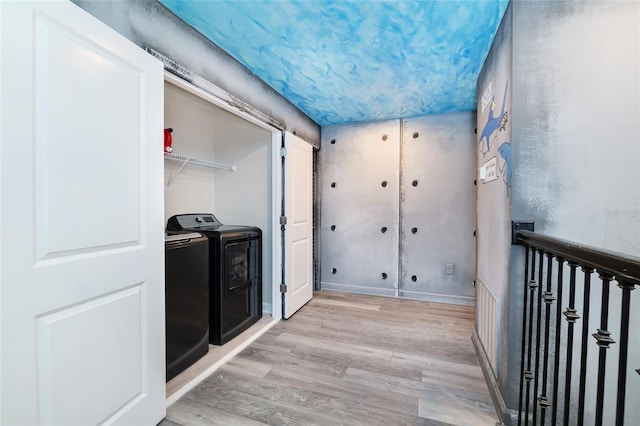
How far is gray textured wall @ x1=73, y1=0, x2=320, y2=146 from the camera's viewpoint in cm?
133

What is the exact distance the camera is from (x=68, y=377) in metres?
1.08

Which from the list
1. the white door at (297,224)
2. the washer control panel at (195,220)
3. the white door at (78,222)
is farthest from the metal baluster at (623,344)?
the washer control panel at (195,220)

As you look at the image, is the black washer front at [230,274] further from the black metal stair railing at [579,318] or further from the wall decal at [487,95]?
the wall decal at [487,95]

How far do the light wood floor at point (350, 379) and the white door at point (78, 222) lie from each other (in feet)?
1.52

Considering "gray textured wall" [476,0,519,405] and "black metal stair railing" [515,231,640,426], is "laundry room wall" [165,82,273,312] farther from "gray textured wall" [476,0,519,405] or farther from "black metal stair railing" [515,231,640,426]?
"black metal stair railing" [515,231,640,426]

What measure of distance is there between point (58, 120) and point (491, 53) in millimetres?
2528

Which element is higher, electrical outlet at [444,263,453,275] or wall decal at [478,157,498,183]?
wall decal at [478,157,498,183]

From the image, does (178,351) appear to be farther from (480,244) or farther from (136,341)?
(480,244)

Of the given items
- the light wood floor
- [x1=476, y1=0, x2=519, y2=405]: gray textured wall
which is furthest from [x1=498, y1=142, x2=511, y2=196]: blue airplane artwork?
the light wood floor

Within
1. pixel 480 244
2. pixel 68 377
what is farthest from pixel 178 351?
pixel 480 244

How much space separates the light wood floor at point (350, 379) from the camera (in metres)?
1.58

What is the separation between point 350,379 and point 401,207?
2239mm

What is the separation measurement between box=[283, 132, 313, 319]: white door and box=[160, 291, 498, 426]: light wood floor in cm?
35

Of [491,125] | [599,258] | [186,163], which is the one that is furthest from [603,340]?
[186,163]
